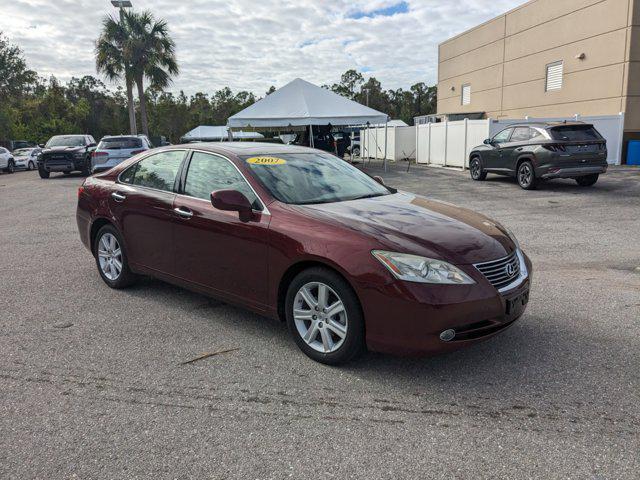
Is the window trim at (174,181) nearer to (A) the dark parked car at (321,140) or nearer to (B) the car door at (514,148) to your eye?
(B) the car door at (514,148)

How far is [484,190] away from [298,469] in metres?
13.0

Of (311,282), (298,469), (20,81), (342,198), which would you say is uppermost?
(20,81)

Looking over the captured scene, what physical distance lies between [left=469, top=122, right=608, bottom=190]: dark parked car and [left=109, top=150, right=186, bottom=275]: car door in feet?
34.9

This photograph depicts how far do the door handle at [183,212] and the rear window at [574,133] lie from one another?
11.0 m

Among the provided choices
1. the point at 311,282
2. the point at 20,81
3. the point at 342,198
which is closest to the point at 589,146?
the point at 342,198

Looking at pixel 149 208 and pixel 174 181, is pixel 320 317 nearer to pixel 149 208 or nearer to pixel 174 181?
pixel 174 181

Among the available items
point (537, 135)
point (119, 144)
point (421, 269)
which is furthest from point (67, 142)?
point (421, 269)

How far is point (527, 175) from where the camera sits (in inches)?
553

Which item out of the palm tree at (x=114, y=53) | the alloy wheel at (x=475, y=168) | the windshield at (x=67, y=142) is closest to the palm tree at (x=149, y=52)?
the palm tree at (x=114, y=53)

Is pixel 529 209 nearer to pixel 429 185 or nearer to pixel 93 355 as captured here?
pixel 429 185

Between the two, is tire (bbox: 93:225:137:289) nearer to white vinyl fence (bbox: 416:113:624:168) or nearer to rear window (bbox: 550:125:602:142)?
rear window (bbox: 550:125:602:142)

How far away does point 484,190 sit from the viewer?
48.1ft

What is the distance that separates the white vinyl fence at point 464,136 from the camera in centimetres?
1973

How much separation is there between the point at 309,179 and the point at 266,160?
0.40m
